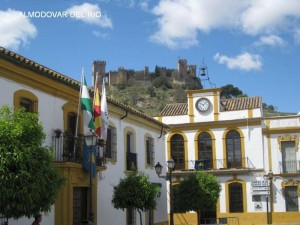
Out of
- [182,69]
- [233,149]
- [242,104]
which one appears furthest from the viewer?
[182,69]

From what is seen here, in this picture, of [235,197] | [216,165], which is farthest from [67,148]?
[235,197]

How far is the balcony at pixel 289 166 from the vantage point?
30.1 m

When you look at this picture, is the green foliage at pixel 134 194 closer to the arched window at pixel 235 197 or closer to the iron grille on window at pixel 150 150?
the iron grille on window at pixel 150 150

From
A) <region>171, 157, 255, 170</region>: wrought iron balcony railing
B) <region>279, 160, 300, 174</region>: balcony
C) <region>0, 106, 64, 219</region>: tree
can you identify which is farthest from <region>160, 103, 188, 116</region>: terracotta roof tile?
<region>0, 106, 64, 219</region>: tree

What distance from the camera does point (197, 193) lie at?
21.0m

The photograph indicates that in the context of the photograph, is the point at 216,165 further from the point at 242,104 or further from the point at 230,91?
the point at 230,91

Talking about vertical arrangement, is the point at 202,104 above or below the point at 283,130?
above

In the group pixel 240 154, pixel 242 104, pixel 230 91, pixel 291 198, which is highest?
pixel 230 91

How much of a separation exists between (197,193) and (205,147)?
37.7 feet

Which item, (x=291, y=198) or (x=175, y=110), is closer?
(x=291, y=198)

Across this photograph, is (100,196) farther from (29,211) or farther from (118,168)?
(29,211)

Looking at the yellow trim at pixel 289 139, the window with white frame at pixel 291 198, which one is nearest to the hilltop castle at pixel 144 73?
the yellow trim at pixel 289 139

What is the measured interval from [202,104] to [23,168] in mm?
24099

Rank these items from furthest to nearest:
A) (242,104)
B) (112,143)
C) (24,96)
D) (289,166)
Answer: (242,104), (289,166), (112,143), (24,96)
